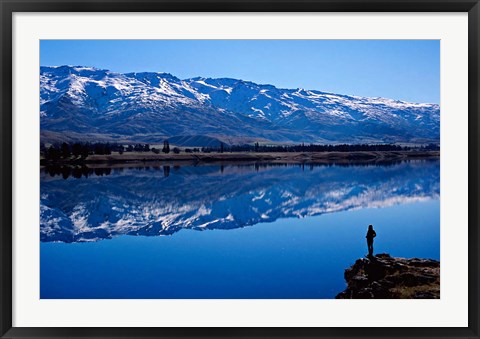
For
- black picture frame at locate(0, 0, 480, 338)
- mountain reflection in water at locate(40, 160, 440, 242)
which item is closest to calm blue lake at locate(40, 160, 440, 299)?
mountain reflection in water at locate(40, 160, 440, 242)

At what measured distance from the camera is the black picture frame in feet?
14.3

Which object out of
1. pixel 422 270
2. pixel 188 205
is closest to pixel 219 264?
pixel 422 270

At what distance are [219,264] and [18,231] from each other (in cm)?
666

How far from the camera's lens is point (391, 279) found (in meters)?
8.00

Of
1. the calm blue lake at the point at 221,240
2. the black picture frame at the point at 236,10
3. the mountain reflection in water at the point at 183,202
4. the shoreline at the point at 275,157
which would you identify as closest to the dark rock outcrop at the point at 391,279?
the calm blue lake at the point at 221,240

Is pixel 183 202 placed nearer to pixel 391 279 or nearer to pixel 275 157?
pixel 391 279

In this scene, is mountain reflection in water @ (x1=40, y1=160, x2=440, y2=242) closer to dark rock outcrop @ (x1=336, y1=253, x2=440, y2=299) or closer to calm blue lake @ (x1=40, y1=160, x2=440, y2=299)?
calm blue lake @ (x1=40, y1=160, x2=440, y2=299)

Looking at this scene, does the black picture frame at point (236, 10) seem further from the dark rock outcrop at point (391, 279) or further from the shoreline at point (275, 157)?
the shoreline at point (275, 157)

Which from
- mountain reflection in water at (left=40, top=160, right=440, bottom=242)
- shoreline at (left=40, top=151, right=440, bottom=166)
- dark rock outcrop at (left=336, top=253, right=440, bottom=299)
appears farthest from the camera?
shoreline at (left=40, top=151, right=440, bottom=166)

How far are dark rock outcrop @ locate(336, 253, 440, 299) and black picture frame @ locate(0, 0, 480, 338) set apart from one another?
181 cm

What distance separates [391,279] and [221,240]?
22.4ft

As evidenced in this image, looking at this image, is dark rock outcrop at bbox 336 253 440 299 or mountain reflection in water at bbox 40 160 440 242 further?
mountain reflection in water at bbox 40 160 440 242

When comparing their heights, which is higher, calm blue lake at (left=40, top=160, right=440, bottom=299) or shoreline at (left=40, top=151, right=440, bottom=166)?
shoreline at (left=40, top=151, right=440, bottom=166)

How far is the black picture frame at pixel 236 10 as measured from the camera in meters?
4.36
